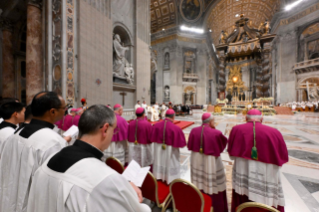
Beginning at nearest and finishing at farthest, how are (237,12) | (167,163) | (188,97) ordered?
(167,163) < (237,12) < (188,97)

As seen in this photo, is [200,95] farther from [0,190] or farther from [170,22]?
[0,190]

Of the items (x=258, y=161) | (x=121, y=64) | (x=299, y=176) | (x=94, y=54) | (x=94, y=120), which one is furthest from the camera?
(x=121, y=64)

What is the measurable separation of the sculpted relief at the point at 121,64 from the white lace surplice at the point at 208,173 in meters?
9.14

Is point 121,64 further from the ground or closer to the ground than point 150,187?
further from the ground

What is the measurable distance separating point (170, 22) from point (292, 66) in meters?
19.1

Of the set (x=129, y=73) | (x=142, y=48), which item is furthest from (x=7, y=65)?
(x=142, y=48)

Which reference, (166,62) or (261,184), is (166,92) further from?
(261,184)

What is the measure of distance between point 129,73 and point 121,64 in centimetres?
89

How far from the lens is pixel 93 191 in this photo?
73 cm

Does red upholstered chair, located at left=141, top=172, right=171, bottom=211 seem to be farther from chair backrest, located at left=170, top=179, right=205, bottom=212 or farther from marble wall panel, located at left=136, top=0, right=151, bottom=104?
marble wall panel, located at left=136, top=0, right=151, bottom=104

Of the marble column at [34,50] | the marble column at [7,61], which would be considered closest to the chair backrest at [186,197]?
the marble column at [34,50]

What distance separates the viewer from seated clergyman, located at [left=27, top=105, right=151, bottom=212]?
733mm

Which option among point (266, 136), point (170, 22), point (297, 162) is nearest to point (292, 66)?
point (170, 22)

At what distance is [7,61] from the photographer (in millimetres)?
9477
